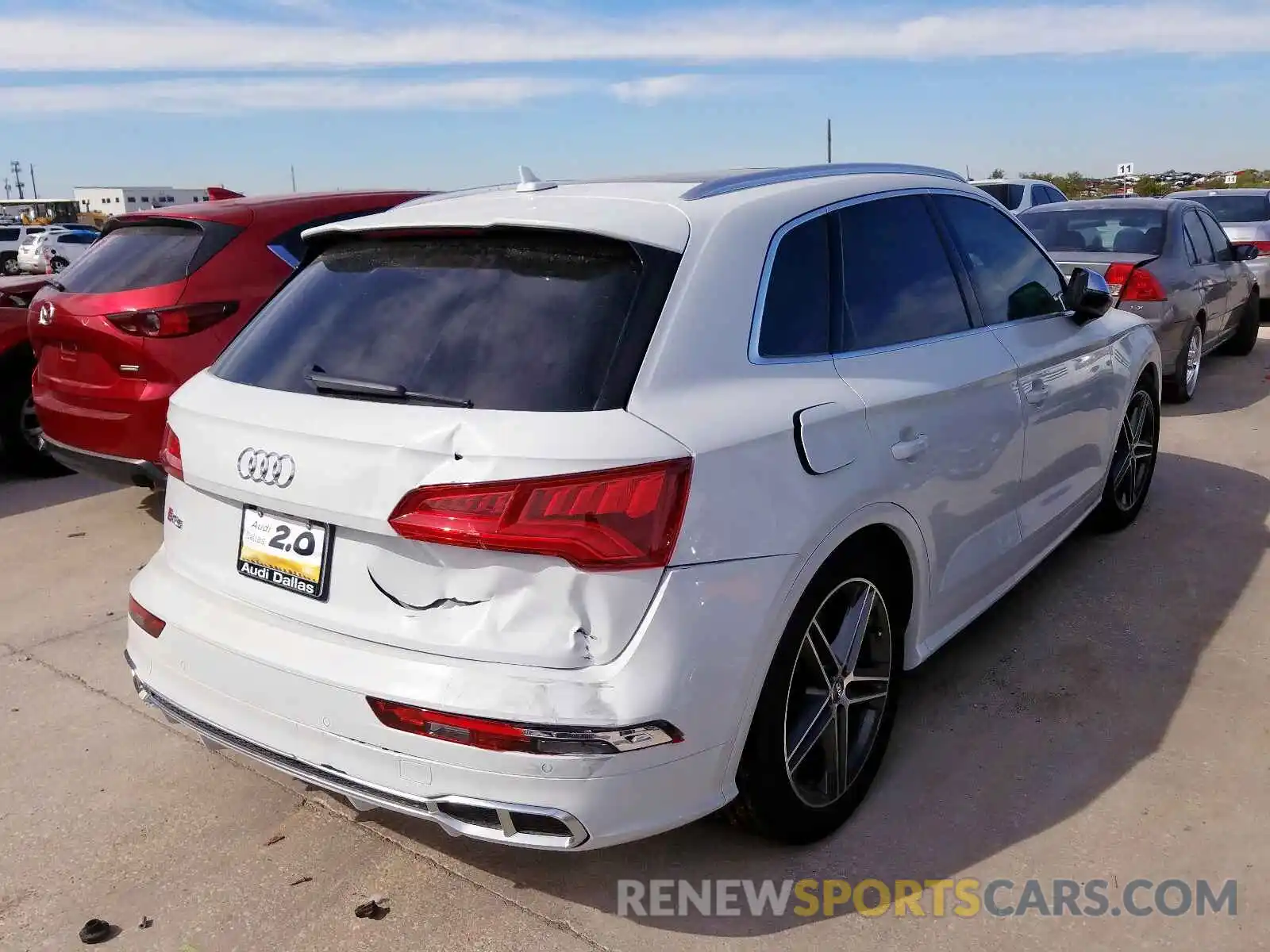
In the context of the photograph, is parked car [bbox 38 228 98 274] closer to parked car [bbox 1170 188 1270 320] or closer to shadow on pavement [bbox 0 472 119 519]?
shadow on pavement [bbox 0 472 119 519]

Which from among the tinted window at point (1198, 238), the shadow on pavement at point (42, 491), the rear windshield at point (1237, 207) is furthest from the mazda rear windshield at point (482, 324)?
the rear windshield at point (1237, 207)

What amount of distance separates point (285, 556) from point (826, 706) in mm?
1408

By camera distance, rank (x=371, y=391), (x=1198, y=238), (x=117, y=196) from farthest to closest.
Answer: (x=117, y=196), (x=1198, y=238), (x=371, y=391)

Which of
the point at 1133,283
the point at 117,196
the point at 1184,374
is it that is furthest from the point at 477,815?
the point at 117,196

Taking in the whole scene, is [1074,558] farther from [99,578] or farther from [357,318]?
[99,578]

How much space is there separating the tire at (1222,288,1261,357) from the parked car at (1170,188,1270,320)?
5.13 ft

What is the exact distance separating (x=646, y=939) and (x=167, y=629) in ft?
4.56

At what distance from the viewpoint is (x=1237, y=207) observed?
1279 centimetres

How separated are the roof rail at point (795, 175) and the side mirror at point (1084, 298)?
74 centimetres

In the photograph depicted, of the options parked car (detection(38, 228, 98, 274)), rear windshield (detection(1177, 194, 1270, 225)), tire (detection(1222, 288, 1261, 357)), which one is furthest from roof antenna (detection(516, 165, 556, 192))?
parked car (detection(38, 228, 98, 274))

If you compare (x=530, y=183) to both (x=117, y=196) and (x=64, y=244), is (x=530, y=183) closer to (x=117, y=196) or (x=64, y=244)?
(x=64, y=244)

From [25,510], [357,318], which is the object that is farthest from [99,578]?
[357,318]

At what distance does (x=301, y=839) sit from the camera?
2936 mm

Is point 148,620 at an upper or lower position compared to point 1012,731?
upper
